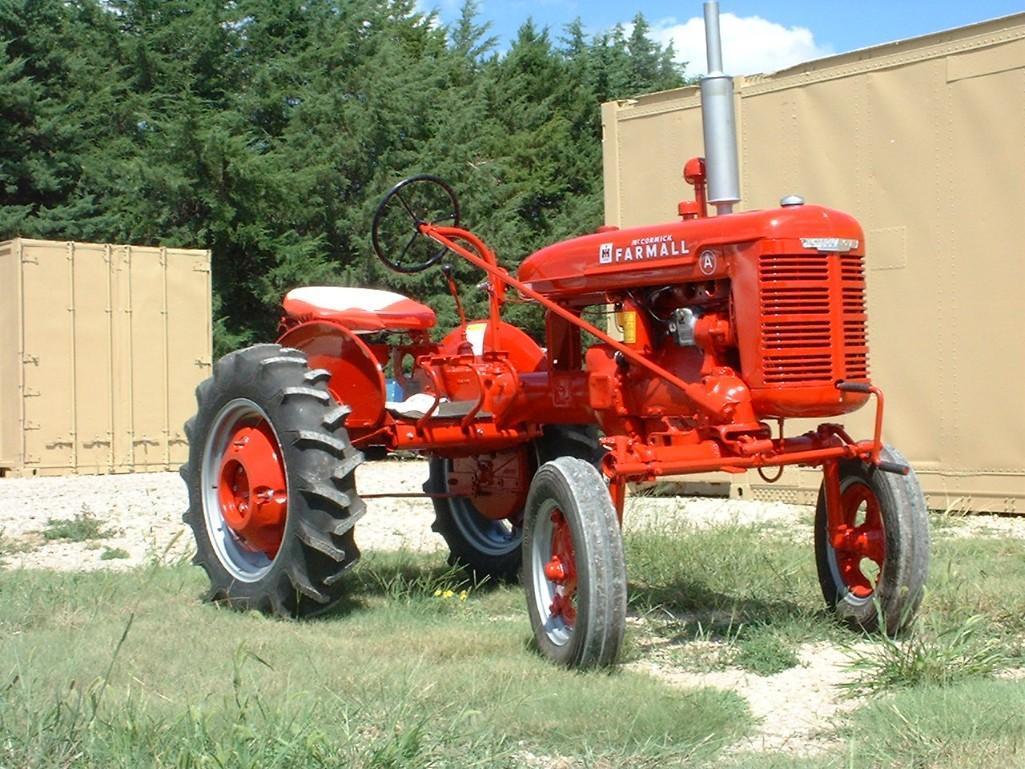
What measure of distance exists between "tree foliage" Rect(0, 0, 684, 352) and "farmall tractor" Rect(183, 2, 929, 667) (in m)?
15.1

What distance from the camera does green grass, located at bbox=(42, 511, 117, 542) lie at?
374 inches

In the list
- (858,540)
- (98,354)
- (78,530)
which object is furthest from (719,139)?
(98,354)

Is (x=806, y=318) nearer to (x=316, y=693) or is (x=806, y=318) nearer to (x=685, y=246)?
(x=685, y=246)

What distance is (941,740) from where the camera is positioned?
3.99 meters

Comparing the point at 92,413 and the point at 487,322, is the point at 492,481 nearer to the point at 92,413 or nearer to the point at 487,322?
the point at 487,322

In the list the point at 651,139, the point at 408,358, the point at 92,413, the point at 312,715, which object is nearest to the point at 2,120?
the point at 92,413

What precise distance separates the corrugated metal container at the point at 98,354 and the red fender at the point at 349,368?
28.5ft

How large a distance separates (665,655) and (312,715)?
202 cm

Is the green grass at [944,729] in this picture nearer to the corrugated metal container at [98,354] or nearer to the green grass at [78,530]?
the green grass at [78,530]

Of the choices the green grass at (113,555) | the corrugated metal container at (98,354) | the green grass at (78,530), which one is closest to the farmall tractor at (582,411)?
the green grass at (113,555)

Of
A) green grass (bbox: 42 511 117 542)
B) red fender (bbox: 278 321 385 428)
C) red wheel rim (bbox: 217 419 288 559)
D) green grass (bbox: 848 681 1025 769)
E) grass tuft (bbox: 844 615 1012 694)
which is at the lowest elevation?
green grass (bbox: 848 681 1025 769)

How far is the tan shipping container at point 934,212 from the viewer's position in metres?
9.87

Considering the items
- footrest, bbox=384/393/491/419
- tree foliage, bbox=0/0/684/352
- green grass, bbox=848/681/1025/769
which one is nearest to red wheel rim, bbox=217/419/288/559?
footrest, bbox=384/393/491/419

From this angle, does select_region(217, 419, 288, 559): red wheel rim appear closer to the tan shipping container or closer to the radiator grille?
the radiator grille
